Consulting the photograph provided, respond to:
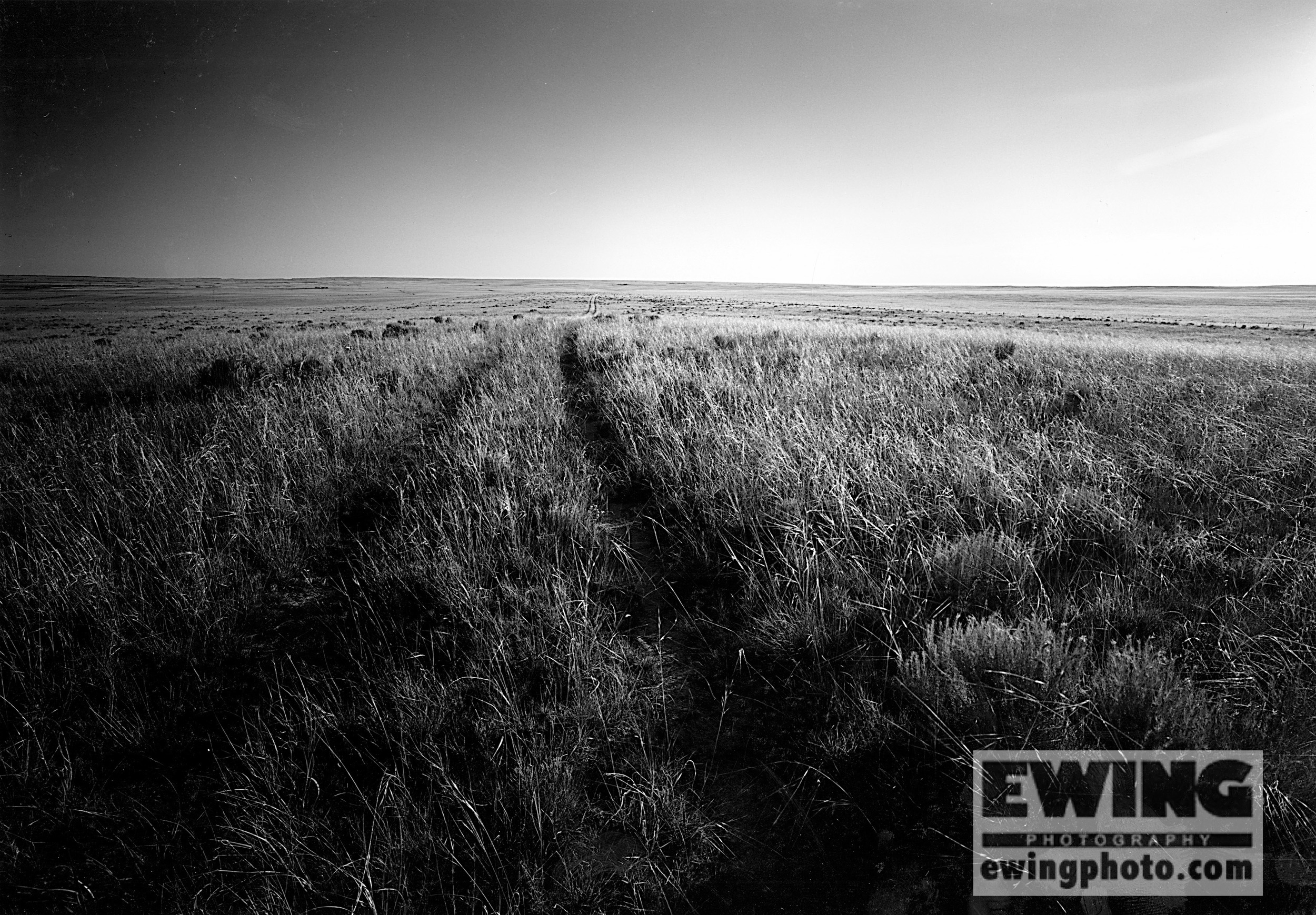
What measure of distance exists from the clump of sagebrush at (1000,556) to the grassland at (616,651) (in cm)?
2

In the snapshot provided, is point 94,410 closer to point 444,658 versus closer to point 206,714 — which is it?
point 206,714

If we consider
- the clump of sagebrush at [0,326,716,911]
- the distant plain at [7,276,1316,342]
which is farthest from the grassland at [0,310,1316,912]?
the distant plain at [7,276,1316,342]

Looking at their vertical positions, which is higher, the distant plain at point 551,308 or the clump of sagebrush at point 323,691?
the distant plain at point 551,308

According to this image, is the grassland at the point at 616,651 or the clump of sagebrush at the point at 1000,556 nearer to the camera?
the grassland at the point at 616,651

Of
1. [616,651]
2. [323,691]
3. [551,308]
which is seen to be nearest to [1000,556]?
[616,651]

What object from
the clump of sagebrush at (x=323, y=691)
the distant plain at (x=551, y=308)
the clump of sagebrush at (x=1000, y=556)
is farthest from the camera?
the distant plain at (x=551, y=308)

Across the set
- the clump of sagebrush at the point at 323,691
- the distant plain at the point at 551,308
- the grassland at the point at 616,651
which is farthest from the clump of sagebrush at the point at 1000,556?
the distant plain at the point at 551,308

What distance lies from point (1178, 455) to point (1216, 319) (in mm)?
58412

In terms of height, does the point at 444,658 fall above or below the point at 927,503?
below

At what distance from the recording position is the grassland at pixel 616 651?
1.64 m

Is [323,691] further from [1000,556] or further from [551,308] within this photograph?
[551,308]

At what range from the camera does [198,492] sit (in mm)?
4152

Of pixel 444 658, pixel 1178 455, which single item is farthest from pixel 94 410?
pixel 1178 455

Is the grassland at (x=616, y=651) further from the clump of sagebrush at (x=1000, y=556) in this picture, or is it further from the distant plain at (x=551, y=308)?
the distant plain at (x=551, y=308)
